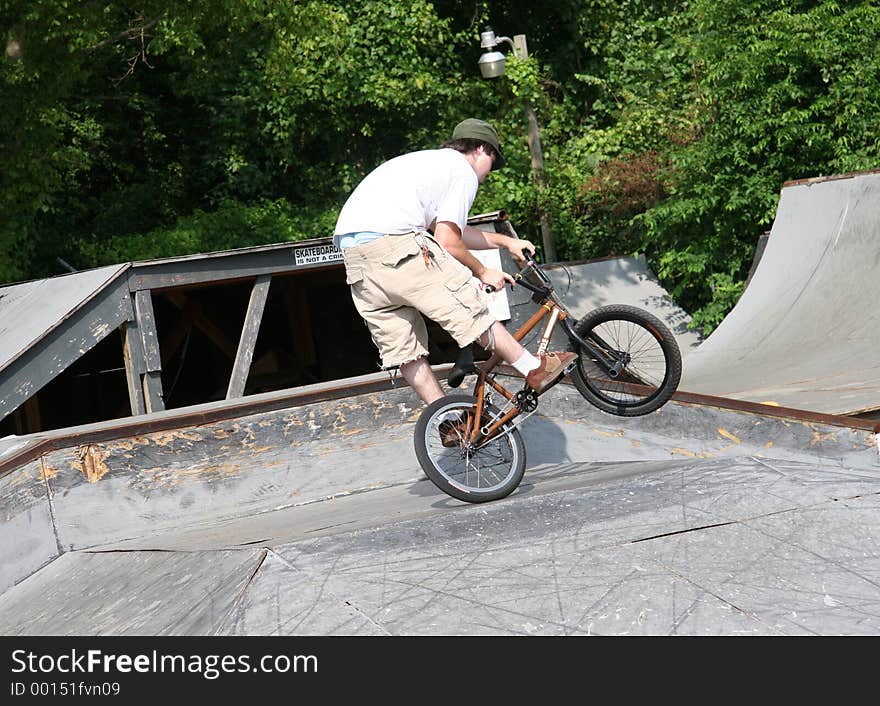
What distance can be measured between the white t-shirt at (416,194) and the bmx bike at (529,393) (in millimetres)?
488

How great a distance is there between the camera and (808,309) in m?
8.99

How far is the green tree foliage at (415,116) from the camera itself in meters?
12.2

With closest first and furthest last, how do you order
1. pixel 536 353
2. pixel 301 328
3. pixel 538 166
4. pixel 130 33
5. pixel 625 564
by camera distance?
pixel 625 564
pixel 536 353
pixel 301 328
pixel 130 33
pixel 538 166

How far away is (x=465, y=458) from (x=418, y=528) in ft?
2.47

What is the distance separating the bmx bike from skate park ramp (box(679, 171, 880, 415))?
2199 millimetres

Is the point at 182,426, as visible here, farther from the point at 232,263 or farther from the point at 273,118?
the point at 273,118

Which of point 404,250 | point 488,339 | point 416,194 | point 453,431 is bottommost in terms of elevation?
point 453,431

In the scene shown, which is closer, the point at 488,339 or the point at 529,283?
the point at 488,339

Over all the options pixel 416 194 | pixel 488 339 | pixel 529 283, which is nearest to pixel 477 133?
pixel 416 194

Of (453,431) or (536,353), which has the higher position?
(536,353)

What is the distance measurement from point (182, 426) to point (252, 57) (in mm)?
14273

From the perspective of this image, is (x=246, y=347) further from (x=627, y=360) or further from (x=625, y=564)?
(x=625, y=564)

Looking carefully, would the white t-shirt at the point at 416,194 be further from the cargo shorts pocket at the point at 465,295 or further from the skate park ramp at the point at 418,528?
the skate park ramp at the point at 418,528

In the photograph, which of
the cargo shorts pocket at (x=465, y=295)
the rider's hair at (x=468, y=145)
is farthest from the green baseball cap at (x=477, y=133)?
the cargo shorts pocket at (x=465, y=295)
